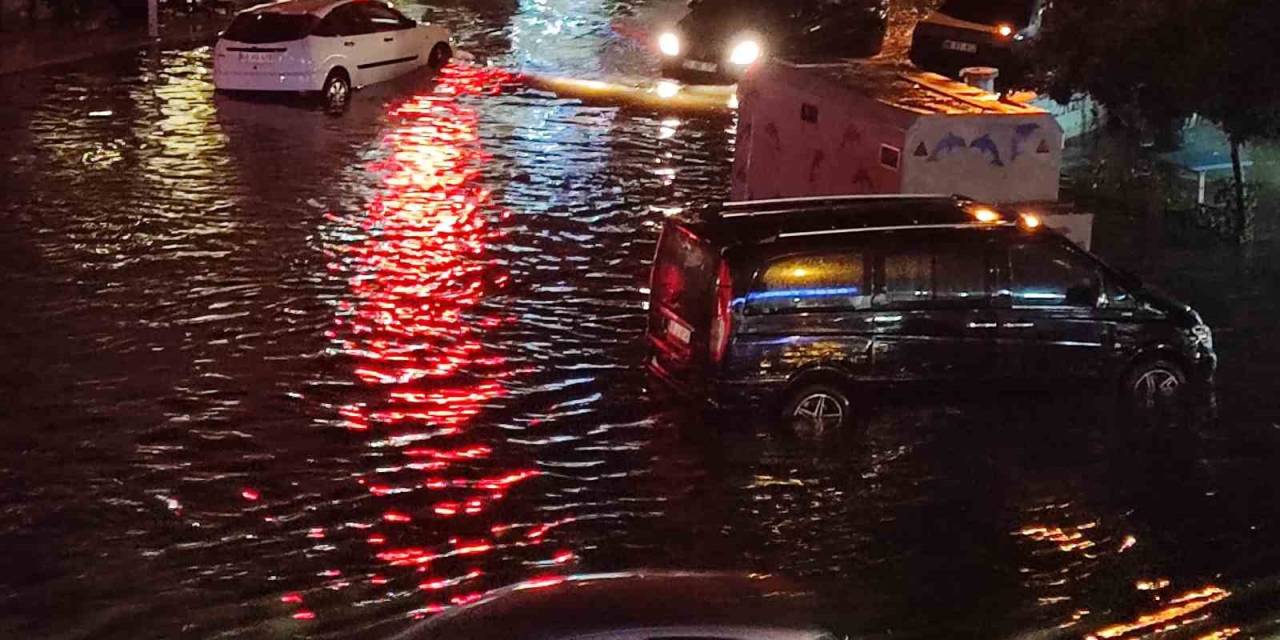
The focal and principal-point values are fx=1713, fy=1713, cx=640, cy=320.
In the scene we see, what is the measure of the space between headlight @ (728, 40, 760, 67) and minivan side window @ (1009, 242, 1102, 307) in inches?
628

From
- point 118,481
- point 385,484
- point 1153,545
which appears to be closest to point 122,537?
point 118,481

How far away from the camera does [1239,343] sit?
578 inches

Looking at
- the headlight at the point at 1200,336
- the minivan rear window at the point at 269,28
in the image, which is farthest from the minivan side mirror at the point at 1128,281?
the minivan rear window at the point at 269,28

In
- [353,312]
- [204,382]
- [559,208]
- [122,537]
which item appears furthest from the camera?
[559,208]

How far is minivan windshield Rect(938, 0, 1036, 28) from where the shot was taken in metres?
26.0

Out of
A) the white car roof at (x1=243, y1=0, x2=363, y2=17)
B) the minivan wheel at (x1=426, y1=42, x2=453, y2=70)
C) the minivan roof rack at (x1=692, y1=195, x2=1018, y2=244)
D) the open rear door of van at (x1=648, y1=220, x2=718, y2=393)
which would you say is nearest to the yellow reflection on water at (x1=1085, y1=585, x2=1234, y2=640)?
the minivan roof rack at (x1=692, y1=195, x2=1018, y2=244)

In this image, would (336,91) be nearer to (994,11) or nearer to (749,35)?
(749,35)

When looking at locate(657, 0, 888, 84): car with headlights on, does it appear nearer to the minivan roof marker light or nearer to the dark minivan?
the minivan roof marker light

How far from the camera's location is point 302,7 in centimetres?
2573

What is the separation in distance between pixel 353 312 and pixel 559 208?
4.65 meters

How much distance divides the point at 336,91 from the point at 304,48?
2.76ft

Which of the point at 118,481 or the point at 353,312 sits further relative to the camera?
the point at 353,312

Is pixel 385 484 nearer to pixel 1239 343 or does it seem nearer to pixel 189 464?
pixel 189 464

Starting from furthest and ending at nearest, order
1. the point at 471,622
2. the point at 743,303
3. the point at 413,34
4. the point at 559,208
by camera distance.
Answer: the point at 413,34 < the point at 559,208 < the point at 743,303 < the point at 471,622
